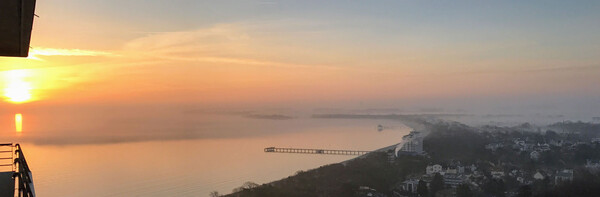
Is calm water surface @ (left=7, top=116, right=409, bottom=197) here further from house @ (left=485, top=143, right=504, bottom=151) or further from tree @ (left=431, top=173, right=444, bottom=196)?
house @ (left=485, top=143, right=504, bottom=151)

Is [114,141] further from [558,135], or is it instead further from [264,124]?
[558,135]

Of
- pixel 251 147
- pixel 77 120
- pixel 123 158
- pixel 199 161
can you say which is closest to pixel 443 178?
pixel 199 161

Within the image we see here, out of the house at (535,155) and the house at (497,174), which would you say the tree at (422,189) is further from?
the house at (535,155)

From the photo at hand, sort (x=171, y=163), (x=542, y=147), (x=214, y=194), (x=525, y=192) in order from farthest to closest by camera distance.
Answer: (x=171, y=163) < (x=214, y=194) < (x=542, y=147) < (x=525, y=192)

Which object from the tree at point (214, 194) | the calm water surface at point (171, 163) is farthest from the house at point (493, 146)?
the tree at point (214, 194)

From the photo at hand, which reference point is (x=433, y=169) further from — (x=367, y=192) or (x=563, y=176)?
(x=563, y=176)

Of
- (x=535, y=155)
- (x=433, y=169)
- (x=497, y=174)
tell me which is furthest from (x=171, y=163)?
(x=535, y=155)

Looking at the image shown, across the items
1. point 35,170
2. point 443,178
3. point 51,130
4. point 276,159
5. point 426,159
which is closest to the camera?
point 443,178
